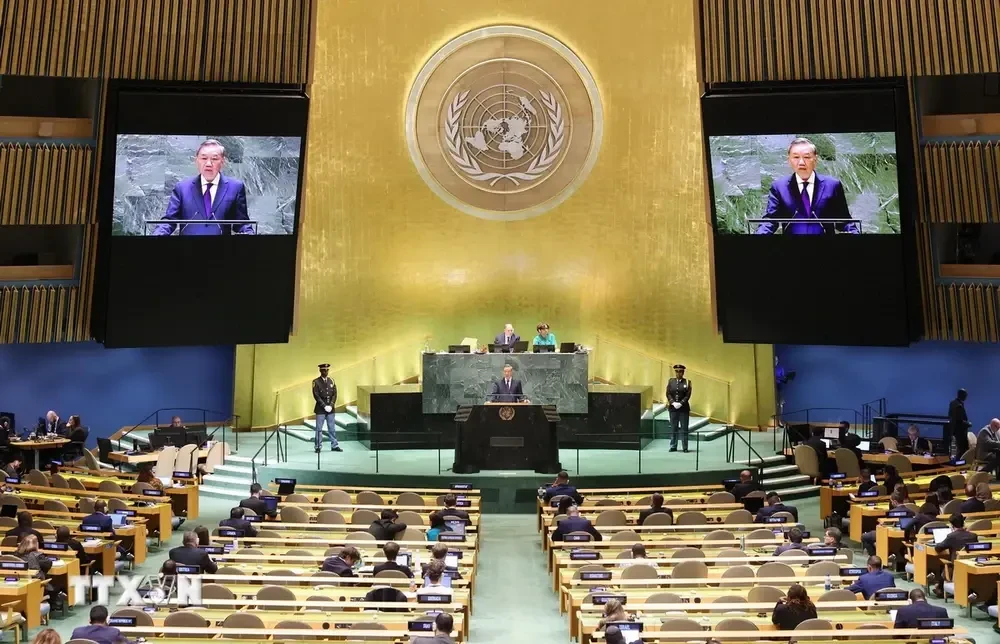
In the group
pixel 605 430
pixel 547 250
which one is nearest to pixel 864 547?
pixel 605 430

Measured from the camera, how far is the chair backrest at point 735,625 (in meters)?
9.22

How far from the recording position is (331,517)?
14.1 m

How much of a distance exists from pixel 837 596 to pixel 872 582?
0.68m

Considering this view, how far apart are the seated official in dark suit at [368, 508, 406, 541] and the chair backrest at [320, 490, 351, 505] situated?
81.6 inches

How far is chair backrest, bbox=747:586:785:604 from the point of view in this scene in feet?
33.4

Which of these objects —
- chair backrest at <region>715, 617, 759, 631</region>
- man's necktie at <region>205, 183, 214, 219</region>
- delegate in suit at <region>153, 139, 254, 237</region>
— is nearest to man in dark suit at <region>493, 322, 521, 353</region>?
delegate in suit at <region>153, 139, 254, 237</region>

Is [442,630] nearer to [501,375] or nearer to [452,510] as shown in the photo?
[452,510]

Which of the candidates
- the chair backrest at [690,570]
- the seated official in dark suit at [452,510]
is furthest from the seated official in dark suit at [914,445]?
the chair backrest at [690,570]

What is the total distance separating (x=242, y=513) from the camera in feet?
45.0

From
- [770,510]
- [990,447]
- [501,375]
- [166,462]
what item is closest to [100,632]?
[770,510]

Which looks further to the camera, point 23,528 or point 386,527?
point 386,527

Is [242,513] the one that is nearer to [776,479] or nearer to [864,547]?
[864,547]

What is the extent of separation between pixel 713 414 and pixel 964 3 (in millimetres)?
8548

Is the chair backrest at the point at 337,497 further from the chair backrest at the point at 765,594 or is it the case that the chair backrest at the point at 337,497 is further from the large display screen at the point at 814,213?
the chair backrest at the point at 765,594
